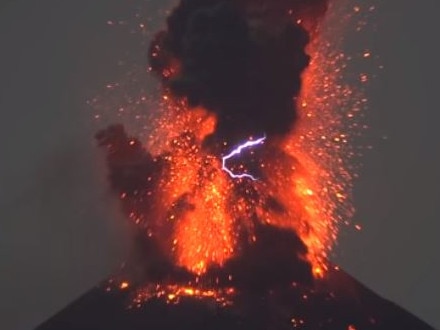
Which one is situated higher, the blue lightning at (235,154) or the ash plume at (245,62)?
the ash plume at (245,62)

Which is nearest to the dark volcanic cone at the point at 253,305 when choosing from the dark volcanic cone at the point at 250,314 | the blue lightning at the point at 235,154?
the dark volcanic cone at the point at 250,314

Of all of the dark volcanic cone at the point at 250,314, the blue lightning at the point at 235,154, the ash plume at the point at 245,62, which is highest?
the ash plume at the point at 245,62

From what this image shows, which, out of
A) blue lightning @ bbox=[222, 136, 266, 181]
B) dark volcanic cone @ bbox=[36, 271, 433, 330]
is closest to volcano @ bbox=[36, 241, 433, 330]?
dark volcanic cone @ bbox=[36, 271, 433, 330]

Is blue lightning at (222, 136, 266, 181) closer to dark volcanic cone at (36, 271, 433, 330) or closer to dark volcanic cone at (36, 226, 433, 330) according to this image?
dark volcanic cone at (36, 226, 433, 330)

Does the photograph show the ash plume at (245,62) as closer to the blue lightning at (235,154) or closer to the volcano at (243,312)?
the blue lightning at (235,154)

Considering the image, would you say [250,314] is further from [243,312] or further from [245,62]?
[245,62]

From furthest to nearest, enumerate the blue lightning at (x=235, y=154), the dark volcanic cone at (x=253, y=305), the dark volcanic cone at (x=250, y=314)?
the blue lightning at (x=235, y=154) → the dark volcanic cone at (x=253, y=305) → the dark volcanic cone at (x=250, y=314)

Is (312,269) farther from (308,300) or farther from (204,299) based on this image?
(204,299)

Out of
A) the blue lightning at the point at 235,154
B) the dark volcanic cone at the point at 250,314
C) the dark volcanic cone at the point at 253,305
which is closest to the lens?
the dark volcanic cone at the point at 250,314

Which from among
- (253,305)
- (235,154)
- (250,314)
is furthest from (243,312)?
(235,154)

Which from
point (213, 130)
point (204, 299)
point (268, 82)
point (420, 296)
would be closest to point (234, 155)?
point (213, 130)
